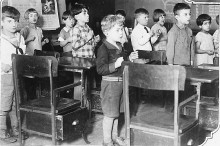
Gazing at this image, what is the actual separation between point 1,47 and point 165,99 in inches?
64.1

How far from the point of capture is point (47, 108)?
2.54m

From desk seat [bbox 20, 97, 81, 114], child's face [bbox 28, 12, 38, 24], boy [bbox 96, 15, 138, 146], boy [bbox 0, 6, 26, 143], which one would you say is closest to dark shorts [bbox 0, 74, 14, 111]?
boy [bbox 0, 6, 26, 143]

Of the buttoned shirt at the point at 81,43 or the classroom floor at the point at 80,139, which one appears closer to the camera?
the classroom floor at the point at 80,139

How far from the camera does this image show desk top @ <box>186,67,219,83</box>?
2156mm

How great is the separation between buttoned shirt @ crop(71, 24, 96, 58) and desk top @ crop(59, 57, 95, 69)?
20.8 inches

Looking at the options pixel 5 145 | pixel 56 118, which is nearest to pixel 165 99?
pixel 56 118

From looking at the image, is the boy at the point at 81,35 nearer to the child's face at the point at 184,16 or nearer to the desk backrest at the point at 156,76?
the child's face at the point at 184,16

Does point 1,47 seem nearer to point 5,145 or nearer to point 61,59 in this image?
point 61,59

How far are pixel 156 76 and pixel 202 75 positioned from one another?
527 millimetres

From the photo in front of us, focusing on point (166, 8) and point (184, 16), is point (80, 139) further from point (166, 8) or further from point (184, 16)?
point (166, 8)

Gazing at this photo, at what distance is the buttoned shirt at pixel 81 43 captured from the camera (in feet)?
12.2

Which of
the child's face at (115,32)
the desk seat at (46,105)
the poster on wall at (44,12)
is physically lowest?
the desk seat at (46,105)

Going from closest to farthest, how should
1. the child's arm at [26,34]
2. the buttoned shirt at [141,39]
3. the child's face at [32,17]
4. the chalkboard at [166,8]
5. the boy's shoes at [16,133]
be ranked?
the boy's shoes at [16,133]
the buttoned shirt at [141,39]
the child's arm at [26,34]
the child's face at [32,17]
the chalkboard at [166,8]

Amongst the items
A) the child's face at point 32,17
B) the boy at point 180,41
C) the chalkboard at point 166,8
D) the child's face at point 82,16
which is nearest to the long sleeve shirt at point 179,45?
the boy at point 180,41
